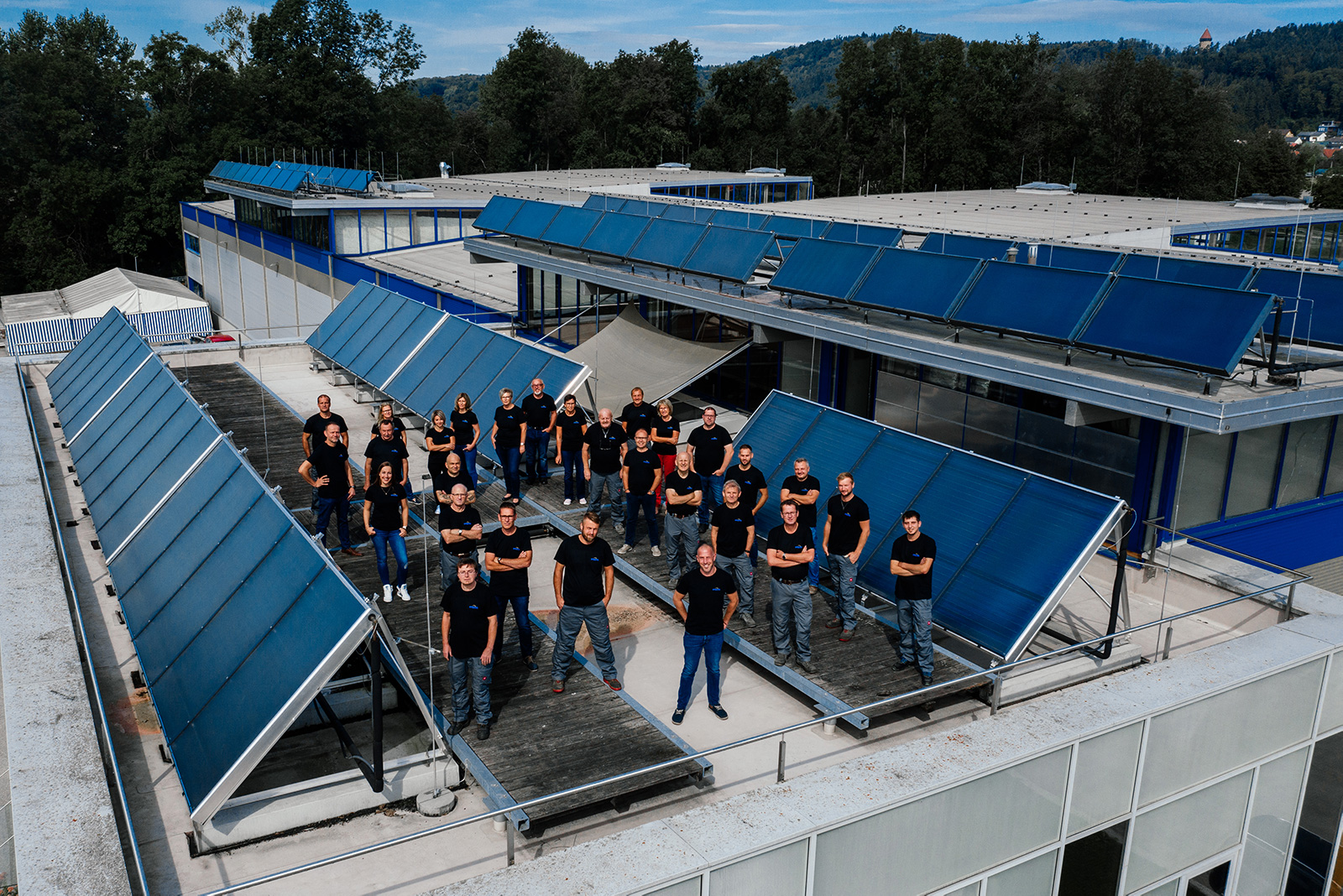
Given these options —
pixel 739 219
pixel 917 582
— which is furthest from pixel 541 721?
pixel 739 219

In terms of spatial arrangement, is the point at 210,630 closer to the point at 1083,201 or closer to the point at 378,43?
the point at 1083,201

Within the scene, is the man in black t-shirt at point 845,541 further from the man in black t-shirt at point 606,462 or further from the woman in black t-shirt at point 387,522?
the woman in black t-shirt at point 387,522

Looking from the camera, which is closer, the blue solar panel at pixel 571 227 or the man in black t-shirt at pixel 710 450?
the man in black t-shirt at pixel 710 450

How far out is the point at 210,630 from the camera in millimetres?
8906

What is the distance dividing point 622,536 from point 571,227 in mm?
11775

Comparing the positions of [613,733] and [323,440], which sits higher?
[323,440]

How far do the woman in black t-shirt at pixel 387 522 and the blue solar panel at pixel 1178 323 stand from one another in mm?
8187

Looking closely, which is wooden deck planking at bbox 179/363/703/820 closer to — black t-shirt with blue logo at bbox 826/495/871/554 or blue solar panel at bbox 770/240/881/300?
black t-shirt with blue logo at bbox 826/495/871/554

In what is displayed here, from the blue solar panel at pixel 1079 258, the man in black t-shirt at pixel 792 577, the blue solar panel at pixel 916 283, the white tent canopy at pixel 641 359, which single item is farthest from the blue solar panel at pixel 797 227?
the man in black t-shirt at pixel 792 577

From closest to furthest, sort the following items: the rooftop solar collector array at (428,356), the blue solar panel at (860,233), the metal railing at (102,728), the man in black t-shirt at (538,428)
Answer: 1. the metal railing at (102,728)
2. the man in black t-shirt at (538,428)
3. the rooftop solar collector array at (428,356)
4. the blue solar panel at (860,233)

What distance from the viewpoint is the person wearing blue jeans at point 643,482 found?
40.5ft

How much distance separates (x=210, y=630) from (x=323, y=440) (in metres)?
3.62

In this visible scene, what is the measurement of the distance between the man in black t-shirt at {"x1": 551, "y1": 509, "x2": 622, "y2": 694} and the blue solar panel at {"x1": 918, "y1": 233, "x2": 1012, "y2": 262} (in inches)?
477

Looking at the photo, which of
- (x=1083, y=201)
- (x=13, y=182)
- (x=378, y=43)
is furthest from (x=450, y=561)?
(x=378, y=43)
